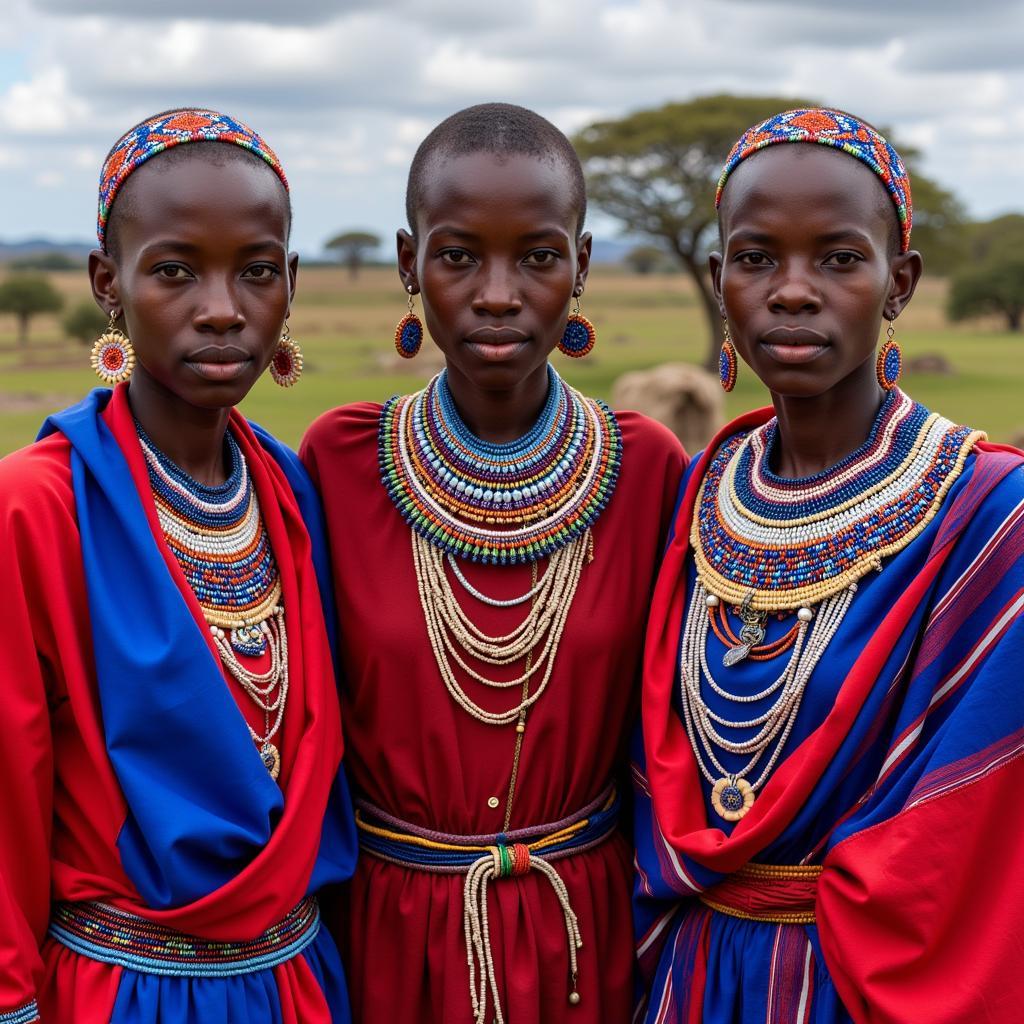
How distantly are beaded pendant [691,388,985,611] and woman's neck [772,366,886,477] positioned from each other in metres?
0.03

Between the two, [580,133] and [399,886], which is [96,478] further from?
[580,133]

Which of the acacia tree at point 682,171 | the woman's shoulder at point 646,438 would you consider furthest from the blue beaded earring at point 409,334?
the acacia tree at point 682,171

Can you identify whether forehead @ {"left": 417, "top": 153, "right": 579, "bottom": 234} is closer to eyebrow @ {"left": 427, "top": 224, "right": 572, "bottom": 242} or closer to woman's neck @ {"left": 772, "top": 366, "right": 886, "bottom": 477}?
eyebrow @ {"left": 427, "top": 224, "right": 572, "bottom": 242}

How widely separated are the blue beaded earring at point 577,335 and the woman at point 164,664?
2.32ft

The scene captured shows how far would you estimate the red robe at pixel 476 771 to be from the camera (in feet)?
10.5

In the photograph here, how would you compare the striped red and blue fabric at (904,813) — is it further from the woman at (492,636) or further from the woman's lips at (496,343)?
the woman's lips at (496,343)

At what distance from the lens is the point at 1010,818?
2664 millimetres

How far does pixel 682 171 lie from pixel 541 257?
82.5 ft

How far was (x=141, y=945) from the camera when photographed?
2770 mm

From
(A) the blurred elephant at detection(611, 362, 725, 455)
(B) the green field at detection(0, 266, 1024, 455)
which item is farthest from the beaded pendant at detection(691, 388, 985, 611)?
(A) the blurred elephant at detection(611, 362, 725, 455)

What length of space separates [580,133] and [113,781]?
2729cm

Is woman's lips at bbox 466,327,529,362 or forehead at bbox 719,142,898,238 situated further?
woman's lips at bbox 466,327,529,362

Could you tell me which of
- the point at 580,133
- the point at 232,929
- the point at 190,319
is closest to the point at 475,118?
the point at 190,319

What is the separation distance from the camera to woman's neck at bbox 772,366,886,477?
3.01 meters
